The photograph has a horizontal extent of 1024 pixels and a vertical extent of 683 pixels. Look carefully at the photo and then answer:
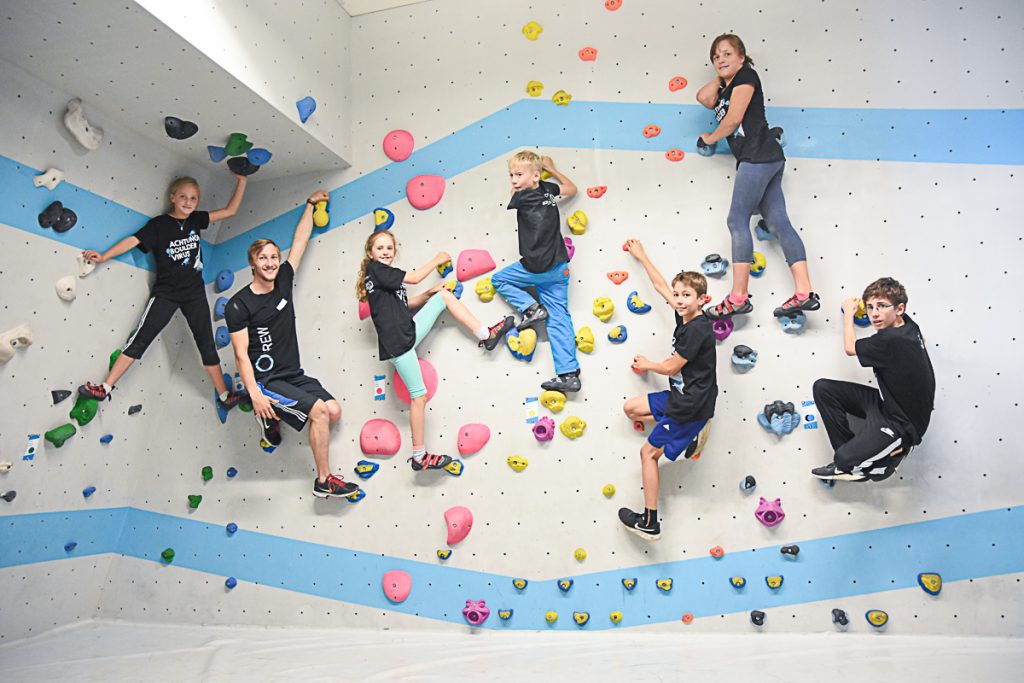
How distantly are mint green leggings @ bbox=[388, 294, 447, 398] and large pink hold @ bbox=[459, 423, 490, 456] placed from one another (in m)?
0.29

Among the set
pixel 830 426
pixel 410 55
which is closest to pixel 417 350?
pixel 410 55

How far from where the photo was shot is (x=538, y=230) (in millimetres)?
3270

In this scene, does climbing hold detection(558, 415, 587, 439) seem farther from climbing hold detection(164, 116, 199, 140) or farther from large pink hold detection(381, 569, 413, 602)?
climbing hold detection(164, 116, 199, 140)

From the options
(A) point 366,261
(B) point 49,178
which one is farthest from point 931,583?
(B) point 49,178

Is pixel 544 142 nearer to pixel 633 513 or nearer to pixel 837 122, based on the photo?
pixel 837 122

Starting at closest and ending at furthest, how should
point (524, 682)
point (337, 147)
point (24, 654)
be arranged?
point (524, 682), point (24, 654), point (337, 147)

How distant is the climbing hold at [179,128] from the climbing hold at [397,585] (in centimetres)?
239

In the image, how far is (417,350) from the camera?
11.8ft

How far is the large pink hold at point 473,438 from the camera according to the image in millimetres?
3436

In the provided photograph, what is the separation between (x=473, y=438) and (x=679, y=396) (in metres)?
1.06

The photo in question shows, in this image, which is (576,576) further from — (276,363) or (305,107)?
(305,107)

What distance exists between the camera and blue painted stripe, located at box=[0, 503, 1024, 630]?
2.89 m

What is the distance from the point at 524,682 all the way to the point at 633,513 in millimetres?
866

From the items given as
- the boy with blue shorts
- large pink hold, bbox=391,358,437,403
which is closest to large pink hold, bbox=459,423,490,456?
large pink hold, bbox=391,358,437,403
